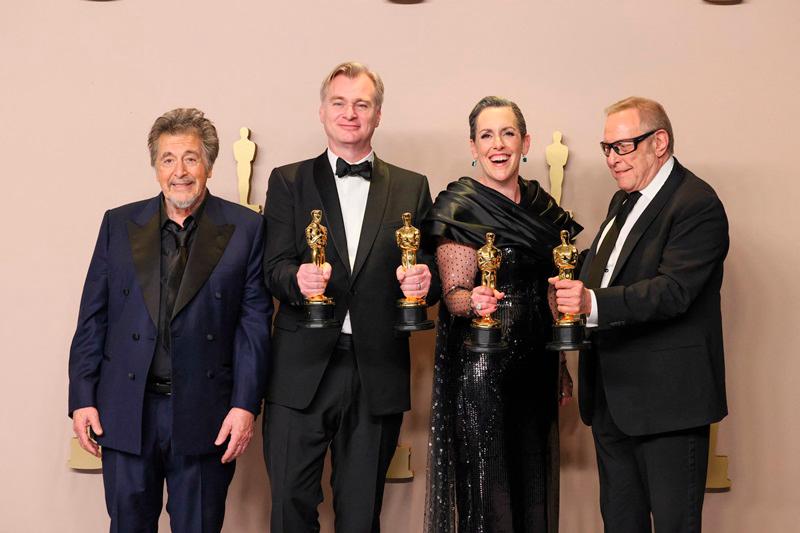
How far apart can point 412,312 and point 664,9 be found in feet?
6.95

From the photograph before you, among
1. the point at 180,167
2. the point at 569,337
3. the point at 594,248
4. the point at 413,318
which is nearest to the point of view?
the point at 569,337

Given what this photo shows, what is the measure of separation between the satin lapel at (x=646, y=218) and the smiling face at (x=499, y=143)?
534 mm

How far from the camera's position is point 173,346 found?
3207mm

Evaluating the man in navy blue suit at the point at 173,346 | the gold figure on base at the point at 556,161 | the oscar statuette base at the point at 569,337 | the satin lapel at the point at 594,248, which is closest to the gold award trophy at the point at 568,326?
the oscar statuette base at the point at 569,337

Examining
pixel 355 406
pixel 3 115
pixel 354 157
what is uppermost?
pixel 3 115

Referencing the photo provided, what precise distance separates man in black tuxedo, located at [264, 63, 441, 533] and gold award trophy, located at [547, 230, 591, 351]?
1.50ft

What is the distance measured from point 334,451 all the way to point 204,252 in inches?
33.2

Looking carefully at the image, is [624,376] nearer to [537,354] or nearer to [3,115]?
[537,354]

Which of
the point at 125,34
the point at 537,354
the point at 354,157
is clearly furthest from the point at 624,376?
the point at 125,34

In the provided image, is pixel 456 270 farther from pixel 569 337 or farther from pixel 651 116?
pixel 651 116

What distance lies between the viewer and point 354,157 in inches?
138

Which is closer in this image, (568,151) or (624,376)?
(624,376)

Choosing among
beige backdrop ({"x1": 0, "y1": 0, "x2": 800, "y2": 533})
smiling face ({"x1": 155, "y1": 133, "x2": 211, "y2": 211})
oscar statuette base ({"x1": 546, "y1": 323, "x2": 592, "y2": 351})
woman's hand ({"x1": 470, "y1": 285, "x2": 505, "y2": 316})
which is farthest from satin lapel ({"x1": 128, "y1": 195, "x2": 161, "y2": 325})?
oscar statuette base ({"x1": 546, "y1": 323, "x2": 592, "y2": 351})

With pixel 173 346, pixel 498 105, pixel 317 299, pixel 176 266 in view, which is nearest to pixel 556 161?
pixel 498 105
